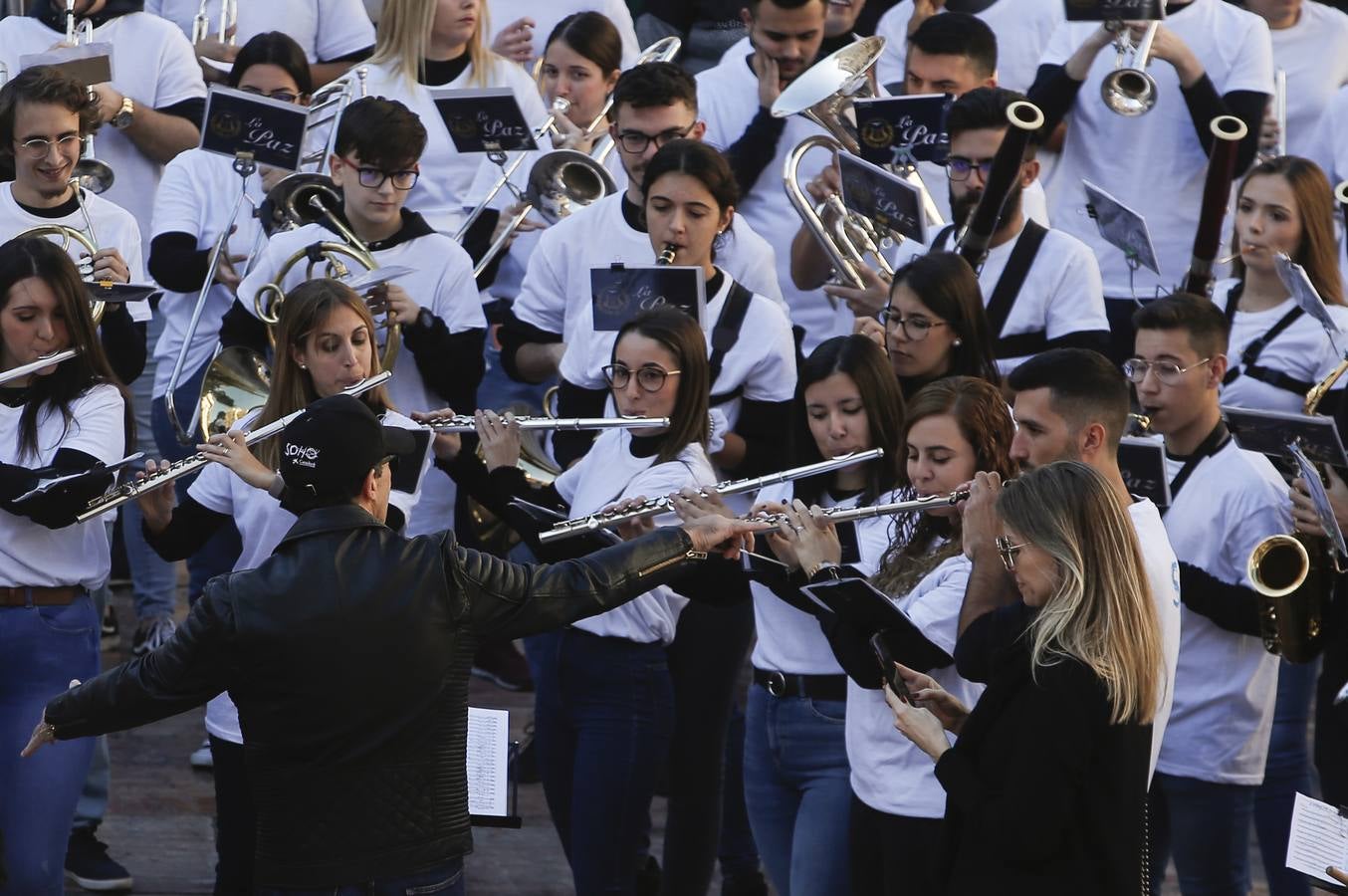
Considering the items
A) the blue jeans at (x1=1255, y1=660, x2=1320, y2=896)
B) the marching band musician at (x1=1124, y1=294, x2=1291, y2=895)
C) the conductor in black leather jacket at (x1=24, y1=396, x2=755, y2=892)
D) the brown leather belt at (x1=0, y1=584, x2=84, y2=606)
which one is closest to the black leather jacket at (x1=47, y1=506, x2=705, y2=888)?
the conductor in black leather jacket at (x1=24, y1=396, x2=755, y2=892)

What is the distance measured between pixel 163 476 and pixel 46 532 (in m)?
0.39

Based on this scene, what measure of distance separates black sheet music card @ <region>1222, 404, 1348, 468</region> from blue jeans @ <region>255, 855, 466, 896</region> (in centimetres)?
232

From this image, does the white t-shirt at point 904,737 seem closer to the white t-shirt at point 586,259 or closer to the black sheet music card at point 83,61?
the white t-shirt at point 586,259

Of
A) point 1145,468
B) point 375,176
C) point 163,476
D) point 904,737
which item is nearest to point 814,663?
point 904,737

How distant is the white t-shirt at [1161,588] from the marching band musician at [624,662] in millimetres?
1531

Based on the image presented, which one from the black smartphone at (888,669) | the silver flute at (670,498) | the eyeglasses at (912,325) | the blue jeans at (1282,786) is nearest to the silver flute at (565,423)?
the silver flute at (670,498)

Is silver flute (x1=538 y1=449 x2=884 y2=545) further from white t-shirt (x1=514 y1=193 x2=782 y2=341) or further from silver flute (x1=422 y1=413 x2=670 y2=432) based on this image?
white t-shirt (x1=514 y1=193 x2=782 y2=341)

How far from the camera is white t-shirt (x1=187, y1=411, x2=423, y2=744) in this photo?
5590 millimetres

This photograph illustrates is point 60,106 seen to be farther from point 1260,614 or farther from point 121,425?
point 1260,614

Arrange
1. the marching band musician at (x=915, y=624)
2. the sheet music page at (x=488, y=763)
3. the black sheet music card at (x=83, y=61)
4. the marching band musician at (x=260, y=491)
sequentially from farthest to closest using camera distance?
the black sheet music card at (x=83, y=61), the marching band musician at (x=260, y=491), the sheet music page at (x=488, y=763), the marching band musician at (x=915, y=624)

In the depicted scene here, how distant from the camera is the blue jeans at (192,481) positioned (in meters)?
6.93

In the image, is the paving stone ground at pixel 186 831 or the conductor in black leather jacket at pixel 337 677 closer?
the conductor in black leather jacket at pixel 337 677

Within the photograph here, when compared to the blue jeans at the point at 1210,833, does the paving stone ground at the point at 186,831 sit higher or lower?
lower

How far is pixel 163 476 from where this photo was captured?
5594mm
